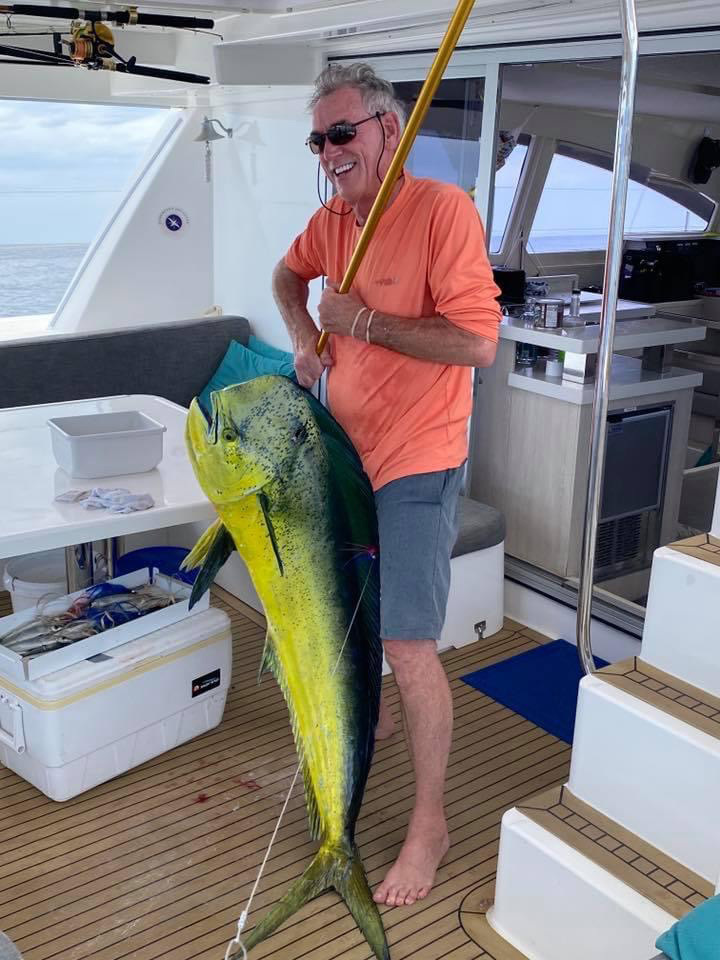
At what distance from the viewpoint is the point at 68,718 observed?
2.57 meters

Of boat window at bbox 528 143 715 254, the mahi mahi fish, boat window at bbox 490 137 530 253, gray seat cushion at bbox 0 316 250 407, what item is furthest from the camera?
boat window at bbox 528 143 715 254

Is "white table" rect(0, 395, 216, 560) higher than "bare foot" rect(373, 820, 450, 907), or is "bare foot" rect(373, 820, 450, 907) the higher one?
"white table" rect(0, 395, 216, 560)

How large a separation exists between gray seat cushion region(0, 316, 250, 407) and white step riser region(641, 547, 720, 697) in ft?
9.73

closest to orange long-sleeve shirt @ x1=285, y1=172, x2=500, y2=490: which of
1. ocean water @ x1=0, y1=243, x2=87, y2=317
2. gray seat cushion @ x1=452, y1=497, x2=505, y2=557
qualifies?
gray seat cushion @ x1=452, y1=497, x2=505, y2=557

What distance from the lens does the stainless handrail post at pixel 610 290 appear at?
1.71 m

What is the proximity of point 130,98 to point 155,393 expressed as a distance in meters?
1.68

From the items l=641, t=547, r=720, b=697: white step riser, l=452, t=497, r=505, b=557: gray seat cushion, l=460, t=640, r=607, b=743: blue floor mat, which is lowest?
l=460, t=640, r=607, b=743: blue floor mat

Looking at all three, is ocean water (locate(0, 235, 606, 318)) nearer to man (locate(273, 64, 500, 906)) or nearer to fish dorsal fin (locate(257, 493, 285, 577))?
man (locate(273, 64, 500, 906))

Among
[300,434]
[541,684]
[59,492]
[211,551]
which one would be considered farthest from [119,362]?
[300,434]

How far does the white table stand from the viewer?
2.35 metres

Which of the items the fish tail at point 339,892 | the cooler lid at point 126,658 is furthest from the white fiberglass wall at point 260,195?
the fish tail at point 339,892

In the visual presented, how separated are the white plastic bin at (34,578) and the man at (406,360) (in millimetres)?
1449

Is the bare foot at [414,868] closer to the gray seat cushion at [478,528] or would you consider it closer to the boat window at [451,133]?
the gray seat cushion at [478,528]

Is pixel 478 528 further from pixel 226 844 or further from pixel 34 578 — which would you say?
pixel 34 578
